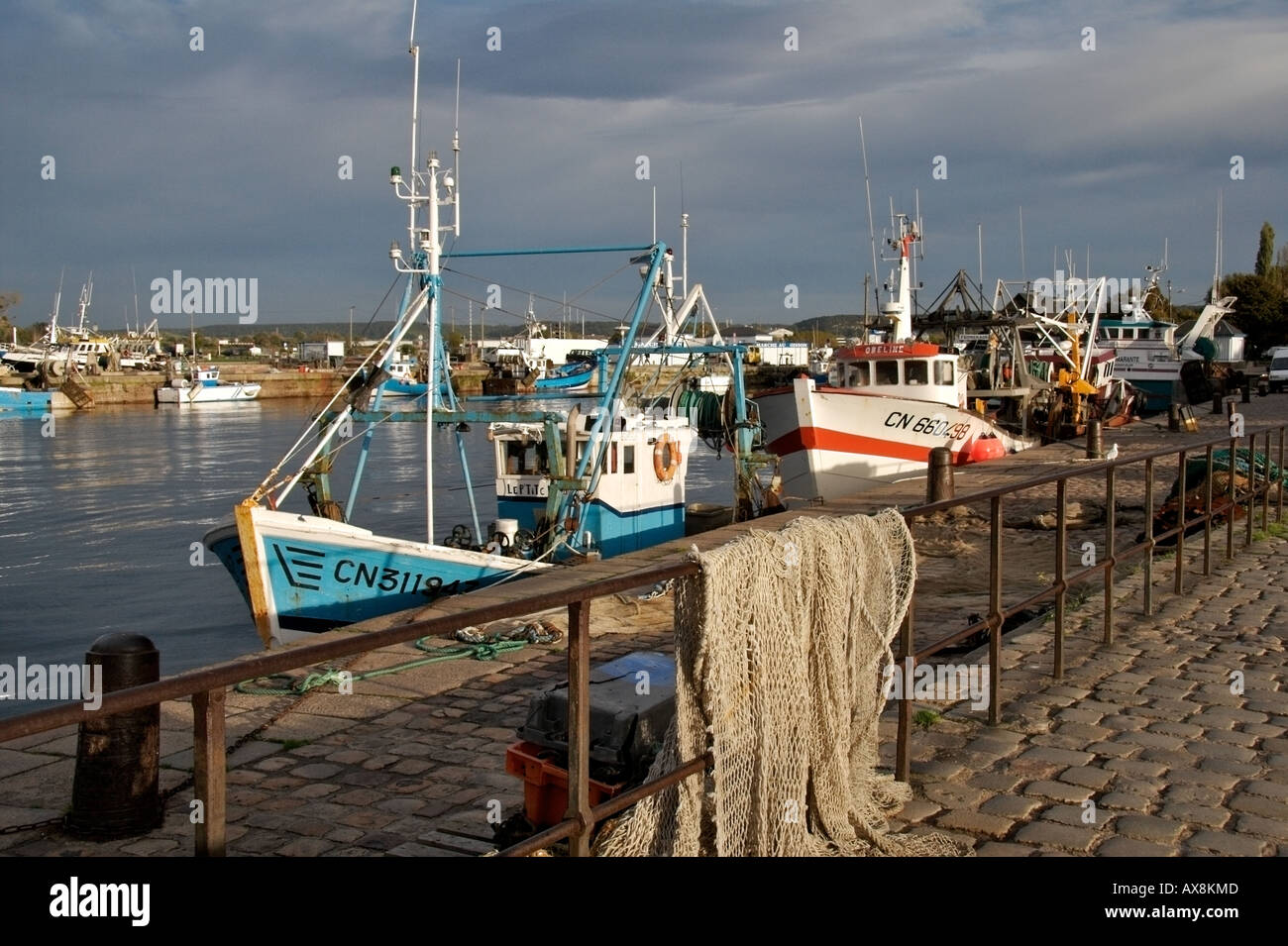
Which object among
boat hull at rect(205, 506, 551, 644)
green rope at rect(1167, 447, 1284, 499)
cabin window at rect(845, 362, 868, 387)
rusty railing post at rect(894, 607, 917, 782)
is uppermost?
cabin window at rect(845, 362, 868, 387)

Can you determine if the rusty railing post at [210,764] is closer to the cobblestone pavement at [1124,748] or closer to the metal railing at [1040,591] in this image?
the cobblestone pavement at [1124,748]

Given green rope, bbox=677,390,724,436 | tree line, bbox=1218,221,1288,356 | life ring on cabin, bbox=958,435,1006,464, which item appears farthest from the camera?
tree line, bbox=1218,221,1288,356

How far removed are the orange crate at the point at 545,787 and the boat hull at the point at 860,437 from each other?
1808 centimetres

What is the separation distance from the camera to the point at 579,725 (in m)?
3.25

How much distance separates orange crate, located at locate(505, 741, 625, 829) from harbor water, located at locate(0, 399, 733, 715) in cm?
1160

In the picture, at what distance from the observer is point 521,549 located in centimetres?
1489

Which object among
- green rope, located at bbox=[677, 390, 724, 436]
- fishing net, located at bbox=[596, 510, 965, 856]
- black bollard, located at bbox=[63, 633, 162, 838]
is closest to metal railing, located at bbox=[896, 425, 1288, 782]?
fishing net, located at bbox=[596, 510, 965, 856]

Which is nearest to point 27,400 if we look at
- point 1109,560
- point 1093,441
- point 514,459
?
point 514,459

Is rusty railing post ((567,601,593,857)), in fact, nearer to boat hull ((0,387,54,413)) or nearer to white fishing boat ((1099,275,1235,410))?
white fishing boat ((1099,275,1235,410))

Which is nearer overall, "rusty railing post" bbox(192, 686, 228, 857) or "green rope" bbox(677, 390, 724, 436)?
"rusty railing post" bbox(192, 686, 228, 857)

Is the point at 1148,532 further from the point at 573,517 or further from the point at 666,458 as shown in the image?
the point at 666,458

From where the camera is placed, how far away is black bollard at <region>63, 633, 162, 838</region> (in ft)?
16.1
